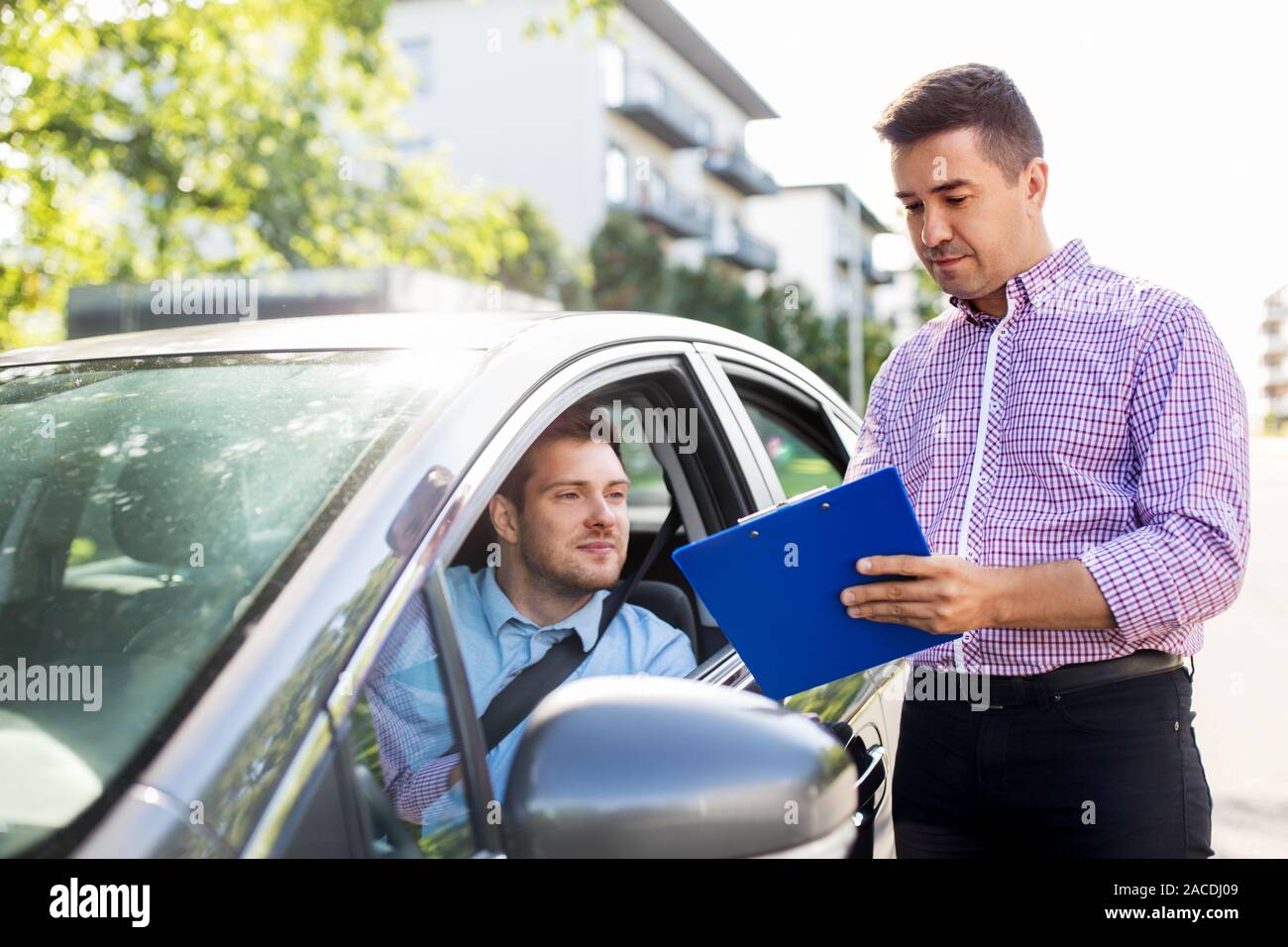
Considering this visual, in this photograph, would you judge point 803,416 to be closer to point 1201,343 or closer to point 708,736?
point 1201,343

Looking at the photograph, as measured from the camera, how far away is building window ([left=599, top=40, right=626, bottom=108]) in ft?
111

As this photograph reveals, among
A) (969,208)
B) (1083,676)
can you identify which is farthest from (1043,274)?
(1083,676)

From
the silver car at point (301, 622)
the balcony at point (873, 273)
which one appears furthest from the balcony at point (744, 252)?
the silver car at point (301, 622)

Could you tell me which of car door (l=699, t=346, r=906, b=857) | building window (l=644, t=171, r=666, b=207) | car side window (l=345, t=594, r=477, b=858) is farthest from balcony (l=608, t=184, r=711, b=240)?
car side window (l=345, t=594, r=477, b=858)

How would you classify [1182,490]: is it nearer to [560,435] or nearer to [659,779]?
[659,779]

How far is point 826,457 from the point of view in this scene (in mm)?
3602

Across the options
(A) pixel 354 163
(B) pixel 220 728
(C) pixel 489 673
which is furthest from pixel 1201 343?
(A) pixel 354 163

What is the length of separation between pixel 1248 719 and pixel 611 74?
102ft

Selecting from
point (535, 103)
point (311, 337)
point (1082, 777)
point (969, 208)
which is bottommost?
point (1082, 777)

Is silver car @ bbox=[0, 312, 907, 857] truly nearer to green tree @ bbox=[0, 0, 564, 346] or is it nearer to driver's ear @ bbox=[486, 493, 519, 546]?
driver's ear @ bbox=[486, 493, 519, 546]

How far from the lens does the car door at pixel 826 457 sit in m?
2.36

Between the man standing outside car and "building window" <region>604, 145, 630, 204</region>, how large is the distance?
32.6m

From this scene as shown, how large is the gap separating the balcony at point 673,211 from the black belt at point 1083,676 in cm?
3346
